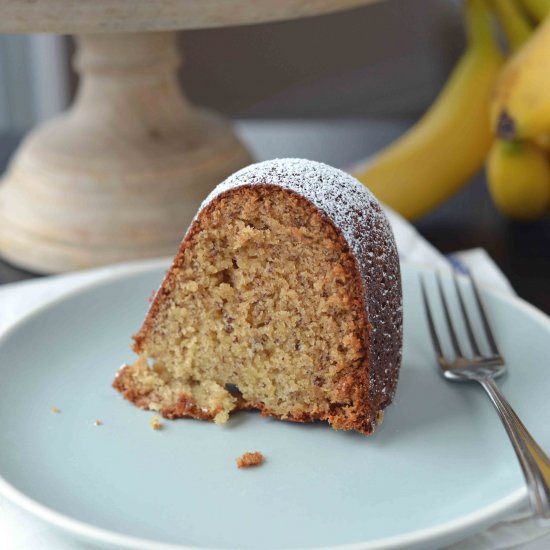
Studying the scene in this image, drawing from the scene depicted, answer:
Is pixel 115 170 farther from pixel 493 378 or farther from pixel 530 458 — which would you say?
pixel 530 458

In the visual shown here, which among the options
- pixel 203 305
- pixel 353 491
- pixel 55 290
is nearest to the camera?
pixel 353 491

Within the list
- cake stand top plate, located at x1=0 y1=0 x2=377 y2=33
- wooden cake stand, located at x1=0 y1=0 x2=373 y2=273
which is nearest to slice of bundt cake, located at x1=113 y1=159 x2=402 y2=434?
cake stand top plate, located at x1=0 y1=0 x2=377 y2=33

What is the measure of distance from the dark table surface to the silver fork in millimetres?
271

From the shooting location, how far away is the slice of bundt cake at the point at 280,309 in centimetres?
83

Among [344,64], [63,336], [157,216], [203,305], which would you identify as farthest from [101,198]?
[344,64]

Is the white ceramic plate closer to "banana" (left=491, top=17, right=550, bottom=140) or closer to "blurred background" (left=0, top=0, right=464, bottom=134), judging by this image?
"banana" (left=491, top=17, right=550, bottom=140)

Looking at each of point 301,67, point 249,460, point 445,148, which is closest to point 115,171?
point 445,148

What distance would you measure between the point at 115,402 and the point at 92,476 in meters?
0.13

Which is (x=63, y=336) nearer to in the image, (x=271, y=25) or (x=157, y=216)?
(x=157, y=216)

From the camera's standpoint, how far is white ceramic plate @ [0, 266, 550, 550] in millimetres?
708

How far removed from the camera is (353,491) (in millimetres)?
761

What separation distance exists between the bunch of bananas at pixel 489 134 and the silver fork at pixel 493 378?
0.37 meters

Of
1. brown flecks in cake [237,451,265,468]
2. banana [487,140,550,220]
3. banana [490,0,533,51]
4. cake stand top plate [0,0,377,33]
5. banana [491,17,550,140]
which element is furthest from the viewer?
banana [490,0,533,51]

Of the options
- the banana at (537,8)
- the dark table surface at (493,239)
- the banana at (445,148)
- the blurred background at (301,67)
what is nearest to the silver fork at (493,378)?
the dark table surface at (493,239)
